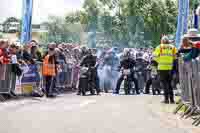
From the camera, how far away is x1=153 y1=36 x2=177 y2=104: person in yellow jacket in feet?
62.3

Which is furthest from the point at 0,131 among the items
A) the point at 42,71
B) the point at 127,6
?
the point at 127,6

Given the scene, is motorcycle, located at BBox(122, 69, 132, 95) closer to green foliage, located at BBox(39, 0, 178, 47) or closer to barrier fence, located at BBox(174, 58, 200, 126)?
barrier fence, located at BBox(174, 58, 200, 126)

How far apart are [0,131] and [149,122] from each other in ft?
12.5

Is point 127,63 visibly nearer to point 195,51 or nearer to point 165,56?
point 165,56

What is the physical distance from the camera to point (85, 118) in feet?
47.0

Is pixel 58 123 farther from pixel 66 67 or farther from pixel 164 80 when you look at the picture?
pixel 66 67

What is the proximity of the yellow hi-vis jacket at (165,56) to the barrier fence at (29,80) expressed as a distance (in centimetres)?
468

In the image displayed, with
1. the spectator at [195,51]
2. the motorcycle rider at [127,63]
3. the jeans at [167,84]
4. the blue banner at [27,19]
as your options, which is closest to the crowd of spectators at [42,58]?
the motorcycle rider at [127,63]

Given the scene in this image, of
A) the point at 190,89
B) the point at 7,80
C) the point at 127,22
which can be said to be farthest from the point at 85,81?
the point at 127,22

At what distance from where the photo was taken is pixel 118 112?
16188 millimetres

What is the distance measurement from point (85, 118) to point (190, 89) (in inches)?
105

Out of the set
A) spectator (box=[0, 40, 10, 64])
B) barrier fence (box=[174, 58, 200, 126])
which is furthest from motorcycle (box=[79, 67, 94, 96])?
barrier fence (box=[174, 58, 200, 126])

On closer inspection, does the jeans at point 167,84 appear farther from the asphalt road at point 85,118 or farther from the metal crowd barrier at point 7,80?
the metal crowd barrier at point 7,80

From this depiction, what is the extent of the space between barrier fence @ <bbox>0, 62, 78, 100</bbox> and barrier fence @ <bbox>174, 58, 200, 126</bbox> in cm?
585
